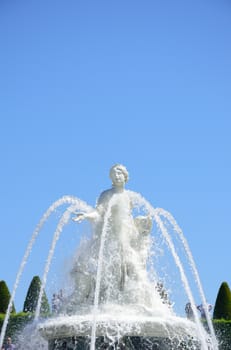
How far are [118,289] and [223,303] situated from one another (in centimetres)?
1536

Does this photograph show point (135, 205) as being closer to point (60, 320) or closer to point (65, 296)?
point (65, 296)

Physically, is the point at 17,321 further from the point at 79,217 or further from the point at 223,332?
the point at 79,217

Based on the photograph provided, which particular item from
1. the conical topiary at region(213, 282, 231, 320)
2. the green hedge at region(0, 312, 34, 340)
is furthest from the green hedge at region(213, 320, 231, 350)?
the green hedge at region(0, 312, 34, 340)

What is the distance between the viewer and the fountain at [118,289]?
10.7 m

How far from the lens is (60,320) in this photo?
1089cm

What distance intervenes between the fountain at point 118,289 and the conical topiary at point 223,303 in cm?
1367

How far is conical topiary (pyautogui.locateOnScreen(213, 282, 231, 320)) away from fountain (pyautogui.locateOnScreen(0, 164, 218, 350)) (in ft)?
44.9

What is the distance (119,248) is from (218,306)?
49.6 feet

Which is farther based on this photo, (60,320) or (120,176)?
(120,176)

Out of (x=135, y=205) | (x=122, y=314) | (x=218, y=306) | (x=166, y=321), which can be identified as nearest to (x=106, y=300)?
(x=122, y=314)

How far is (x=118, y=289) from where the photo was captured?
39.6 ft

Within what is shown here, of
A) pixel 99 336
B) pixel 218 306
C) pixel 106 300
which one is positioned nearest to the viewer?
pixel 99 336

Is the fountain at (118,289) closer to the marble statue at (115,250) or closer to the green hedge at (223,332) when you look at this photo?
the marble statue at (115,250)

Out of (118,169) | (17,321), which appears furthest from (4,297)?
(118,169)
